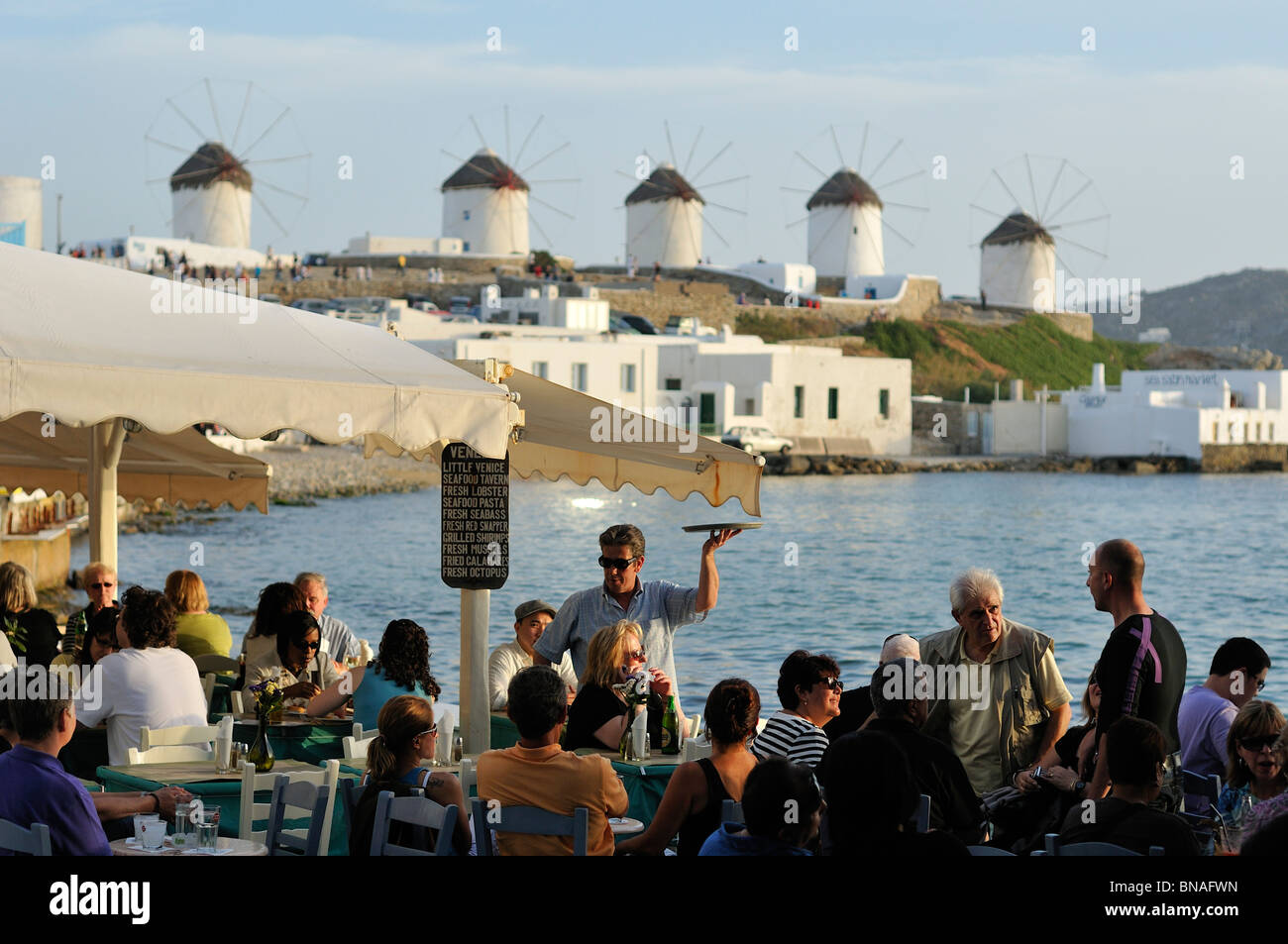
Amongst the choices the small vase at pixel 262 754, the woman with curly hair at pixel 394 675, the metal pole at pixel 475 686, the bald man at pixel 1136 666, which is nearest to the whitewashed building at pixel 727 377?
the woman with curly hair at pixel 394 675

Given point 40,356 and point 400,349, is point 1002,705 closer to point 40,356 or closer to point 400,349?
point 400,349

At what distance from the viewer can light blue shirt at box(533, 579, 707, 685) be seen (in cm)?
643

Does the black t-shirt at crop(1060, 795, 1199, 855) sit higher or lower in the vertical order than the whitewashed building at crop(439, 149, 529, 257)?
lower

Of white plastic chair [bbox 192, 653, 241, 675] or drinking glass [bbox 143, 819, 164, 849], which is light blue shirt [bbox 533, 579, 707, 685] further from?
drinking glass [bbox 143, 819, 164, 849]

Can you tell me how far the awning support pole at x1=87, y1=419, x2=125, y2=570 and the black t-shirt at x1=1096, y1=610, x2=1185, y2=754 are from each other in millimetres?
5087

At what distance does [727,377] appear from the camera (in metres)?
60.2

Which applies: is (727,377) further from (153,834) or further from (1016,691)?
(153,834)

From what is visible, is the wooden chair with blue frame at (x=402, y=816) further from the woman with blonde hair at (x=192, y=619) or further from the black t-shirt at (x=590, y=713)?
the woman with blonde hair at (x=192, y=619)

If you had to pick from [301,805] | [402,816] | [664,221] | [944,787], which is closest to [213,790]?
[301,805]

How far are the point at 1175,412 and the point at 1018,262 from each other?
31.8 metres

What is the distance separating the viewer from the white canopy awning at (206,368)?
14.1 feet

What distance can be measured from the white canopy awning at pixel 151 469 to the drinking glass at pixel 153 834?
447 centimetres

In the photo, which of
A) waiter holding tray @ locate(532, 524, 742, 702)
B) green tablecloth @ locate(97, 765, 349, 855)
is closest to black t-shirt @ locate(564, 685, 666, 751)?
waiter holding tray @ locate(532, 524, 742, 702)
